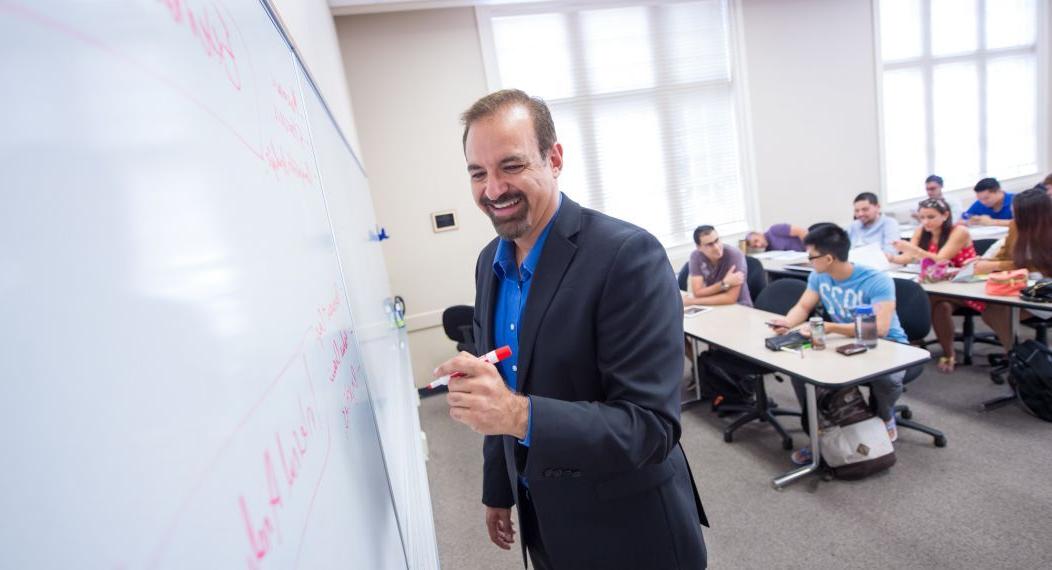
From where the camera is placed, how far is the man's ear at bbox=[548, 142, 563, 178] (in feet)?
3.53

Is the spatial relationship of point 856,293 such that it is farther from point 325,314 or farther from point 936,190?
point 936,190

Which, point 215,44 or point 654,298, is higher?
point 215,44

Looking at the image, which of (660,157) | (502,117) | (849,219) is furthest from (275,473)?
(849,219)

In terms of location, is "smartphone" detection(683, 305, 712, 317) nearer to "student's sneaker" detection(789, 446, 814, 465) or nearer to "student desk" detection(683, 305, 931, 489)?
"student desk" detection(683, 305, 931, 489)

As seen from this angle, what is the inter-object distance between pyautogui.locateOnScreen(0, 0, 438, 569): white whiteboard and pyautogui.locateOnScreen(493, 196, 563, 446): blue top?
0.55m

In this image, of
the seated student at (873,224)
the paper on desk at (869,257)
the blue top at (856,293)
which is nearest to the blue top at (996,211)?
the seated student at (873,224)

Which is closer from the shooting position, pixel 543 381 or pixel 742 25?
pixel 543 381

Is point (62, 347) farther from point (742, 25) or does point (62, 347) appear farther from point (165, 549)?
point (742, 25)

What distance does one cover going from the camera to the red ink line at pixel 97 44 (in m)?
0.23

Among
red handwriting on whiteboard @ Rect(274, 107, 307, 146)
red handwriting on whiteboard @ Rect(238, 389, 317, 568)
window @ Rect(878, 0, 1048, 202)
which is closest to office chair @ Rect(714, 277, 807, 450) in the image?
red handwriting on whiteboard @ Rect(274, 107, 307, 146)

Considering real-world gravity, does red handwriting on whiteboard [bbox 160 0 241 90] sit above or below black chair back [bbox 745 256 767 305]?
above

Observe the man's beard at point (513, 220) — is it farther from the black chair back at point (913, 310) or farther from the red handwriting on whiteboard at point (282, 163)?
the black chair back at point (913, 310)

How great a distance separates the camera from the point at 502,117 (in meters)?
1.00

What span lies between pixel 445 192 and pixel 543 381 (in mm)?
3949
